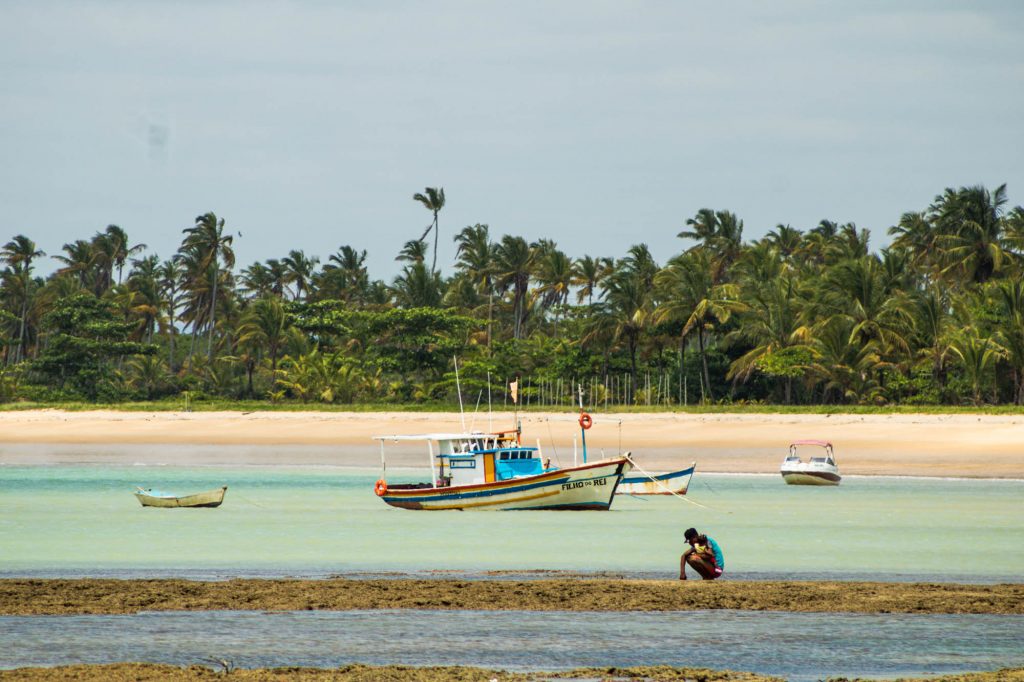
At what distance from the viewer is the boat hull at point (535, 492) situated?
112 ft

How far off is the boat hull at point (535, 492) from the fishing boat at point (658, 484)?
502cm

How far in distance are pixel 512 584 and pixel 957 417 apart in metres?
42.7

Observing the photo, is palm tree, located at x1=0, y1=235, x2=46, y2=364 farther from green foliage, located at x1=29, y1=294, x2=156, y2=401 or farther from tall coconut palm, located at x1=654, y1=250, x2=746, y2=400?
tall coconut palm, located at x1=654, y1=250, x2=746, y2=400

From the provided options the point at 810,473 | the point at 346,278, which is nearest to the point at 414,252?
the point at 346,278

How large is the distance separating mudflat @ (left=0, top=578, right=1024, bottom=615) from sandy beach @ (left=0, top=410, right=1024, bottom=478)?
25.9m

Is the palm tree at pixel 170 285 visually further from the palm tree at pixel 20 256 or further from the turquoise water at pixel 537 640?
the turquoise water at pixel 537 640

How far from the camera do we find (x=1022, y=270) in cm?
8062

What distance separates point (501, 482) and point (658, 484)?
7.24 meters

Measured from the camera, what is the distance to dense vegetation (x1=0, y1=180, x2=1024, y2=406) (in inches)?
2803

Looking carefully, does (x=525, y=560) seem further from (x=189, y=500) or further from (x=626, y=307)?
(x=626, y=307)

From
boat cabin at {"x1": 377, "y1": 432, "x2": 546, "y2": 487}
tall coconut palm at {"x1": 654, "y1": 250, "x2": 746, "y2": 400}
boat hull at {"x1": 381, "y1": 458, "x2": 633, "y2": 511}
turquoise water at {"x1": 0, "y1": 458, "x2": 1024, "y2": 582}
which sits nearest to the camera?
turquoise water at {"x1": 0, "y1": 458, "x2": 1024, "y2": 582}

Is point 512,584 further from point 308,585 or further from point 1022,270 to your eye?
point 1022,270

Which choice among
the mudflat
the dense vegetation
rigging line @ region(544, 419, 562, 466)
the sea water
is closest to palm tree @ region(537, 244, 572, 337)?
the dense vegetation

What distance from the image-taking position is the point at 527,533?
2912 cm
